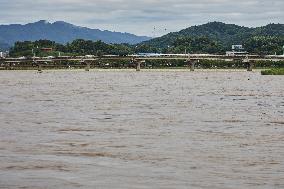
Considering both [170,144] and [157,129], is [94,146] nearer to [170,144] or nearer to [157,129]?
[170,144]

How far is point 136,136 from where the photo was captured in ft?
73.2

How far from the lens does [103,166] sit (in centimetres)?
1631

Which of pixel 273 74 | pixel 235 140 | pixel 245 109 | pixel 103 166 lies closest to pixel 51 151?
pixel 103 166

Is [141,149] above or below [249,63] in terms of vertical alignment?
above

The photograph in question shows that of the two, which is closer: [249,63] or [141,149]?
[141,149]

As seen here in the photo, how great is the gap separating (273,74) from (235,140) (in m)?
97.4

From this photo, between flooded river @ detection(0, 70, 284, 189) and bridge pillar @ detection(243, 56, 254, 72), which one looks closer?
flooded river @ detection(0, 70, 284, 189)

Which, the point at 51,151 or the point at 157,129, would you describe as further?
the point at 157,129

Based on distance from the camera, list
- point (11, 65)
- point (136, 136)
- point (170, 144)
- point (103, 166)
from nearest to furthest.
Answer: point (103, 166)
point (170, 144)
point (136, 136)
point (11, 65)

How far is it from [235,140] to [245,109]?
1376 centimetres

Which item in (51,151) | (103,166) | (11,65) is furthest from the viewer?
(11,65)

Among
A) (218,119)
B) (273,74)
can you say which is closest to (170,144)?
(218,119)

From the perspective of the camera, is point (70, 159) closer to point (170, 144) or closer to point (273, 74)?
point (170, 144)

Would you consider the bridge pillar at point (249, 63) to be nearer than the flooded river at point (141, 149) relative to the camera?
No
